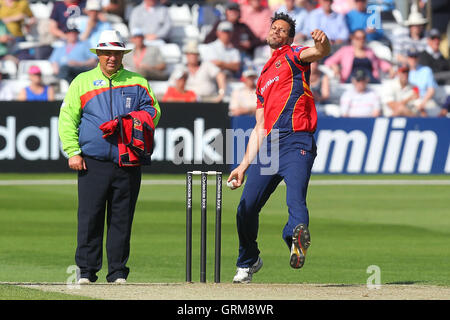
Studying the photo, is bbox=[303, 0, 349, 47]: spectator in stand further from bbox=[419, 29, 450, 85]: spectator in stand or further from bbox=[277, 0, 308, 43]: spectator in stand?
bbox=[419, 29, 450, 85]: spectator in stand

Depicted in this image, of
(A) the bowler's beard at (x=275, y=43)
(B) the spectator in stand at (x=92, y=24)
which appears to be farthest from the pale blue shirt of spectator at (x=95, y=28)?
(A) the bowler's beard at (x=275, y=43)

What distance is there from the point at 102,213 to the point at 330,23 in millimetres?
15443

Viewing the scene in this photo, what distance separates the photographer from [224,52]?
936 inches

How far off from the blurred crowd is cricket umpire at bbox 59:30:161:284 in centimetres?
1207

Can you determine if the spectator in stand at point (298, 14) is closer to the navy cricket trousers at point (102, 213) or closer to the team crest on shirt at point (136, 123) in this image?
the navy cricket trousers at point (102, 213)

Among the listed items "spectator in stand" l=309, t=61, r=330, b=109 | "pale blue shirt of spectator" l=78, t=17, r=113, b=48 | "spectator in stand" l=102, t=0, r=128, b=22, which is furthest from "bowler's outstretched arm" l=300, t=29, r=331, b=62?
"spectator in stand" l=102, t=0, r=128, b=22

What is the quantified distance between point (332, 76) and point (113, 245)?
14.7m

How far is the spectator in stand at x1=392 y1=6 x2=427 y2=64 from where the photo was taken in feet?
82.4

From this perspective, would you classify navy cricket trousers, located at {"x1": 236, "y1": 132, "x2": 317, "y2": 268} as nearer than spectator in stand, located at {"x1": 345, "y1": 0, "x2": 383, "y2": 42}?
Yes

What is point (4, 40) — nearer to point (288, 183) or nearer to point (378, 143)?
point (378, 143)

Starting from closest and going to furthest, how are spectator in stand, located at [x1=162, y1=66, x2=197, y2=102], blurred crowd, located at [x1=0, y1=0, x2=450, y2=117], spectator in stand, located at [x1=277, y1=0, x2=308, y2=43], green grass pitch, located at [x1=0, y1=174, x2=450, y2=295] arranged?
1. green grass pitch, located at [x1=0, y1=174, x2=450, y2=295]
2. spectator in stand, located at [x1=162, y1=66, x2=197, y2=102]
3. blurred crowd, located at [x1=0, y1=0, x2=450, y2=117]
4. spectator in stand, located at [x1=277, y1=0, x2=308, y2=43]

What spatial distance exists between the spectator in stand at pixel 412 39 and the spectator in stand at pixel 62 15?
7028 mm
